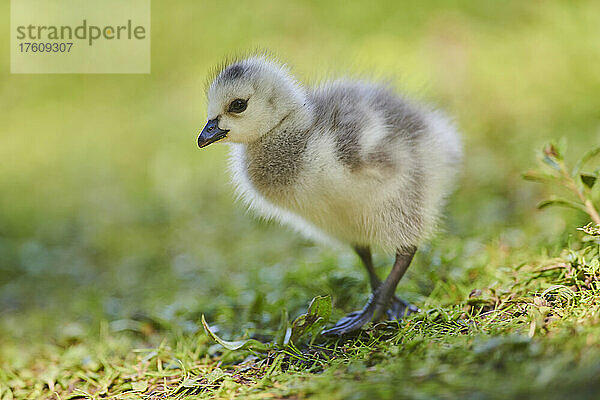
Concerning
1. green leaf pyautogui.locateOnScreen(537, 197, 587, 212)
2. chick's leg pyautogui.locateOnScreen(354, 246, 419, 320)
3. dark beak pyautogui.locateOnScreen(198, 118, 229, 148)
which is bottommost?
chick's leg pyautogui.locateOnScreen(354, 246, 419, 320)

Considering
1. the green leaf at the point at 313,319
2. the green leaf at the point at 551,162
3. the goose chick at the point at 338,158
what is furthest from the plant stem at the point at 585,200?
the green leaf at the point at 313,319

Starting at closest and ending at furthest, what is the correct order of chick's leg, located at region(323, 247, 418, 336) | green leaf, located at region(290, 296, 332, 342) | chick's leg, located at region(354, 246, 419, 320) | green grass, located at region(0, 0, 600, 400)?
green grass, located at region(0, 0, 600, 400)
green leaf, located at region(290, 296, 332, 342)
chick's leg, located at region(323, 247, 418, 336)
chick's leg, located at region(354, 246, 419, 320)

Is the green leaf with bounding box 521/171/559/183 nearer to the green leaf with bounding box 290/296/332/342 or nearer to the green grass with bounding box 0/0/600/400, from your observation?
the green grass with bounding box 0/0/600/400

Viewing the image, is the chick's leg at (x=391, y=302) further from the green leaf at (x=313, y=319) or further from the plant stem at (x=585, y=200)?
the plant stem at (x=585, y=200)

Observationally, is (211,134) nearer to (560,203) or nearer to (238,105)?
(238,105)

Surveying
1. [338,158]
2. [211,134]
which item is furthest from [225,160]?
[338,158]

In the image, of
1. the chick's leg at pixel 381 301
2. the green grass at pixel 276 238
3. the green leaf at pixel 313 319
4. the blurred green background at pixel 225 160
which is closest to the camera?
the green grass at pixel 276 238

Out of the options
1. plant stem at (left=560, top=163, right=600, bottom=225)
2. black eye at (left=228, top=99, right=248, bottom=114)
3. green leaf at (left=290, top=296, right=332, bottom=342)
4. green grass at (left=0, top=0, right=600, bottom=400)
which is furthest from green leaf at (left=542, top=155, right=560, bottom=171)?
black eye at (left=228, top=99, right=248, bottom=114)
